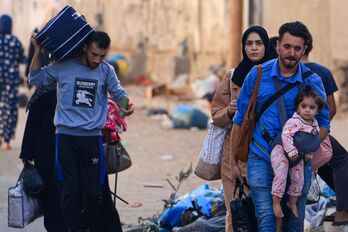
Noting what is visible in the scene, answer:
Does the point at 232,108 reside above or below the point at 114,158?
above

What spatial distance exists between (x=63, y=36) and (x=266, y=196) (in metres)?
1.96

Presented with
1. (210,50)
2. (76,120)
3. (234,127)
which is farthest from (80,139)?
(210,50)

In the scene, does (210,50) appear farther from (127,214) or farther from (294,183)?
(294,183)

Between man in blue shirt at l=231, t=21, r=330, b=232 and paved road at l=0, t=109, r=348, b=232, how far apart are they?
2995 mm

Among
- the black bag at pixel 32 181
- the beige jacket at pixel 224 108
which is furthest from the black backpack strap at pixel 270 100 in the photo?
the black bag at pixel 32 181

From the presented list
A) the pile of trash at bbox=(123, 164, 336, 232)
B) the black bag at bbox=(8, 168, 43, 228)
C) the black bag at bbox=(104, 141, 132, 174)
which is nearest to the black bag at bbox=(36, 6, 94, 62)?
the black bag at bbox=(104, 141, 132, 174)

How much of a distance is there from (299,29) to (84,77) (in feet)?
5.76

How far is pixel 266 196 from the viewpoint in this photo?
20.6ft

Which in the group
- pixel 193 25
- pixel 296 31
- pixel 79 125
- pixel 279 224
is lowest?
pixel 279 224

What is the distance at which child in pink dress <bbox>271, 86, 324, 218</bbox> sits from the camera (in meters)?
6.19

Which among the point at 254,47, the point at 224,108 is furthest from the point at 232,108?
the point at 254,47

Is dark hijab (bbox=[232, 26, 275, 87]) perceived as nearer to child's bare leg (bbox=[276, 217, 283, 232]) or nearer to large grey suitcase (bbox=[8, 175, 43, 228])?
child's bare leg (bbox=[276, 217, 283, 232])

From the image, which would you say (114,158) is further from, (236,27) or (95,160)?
(236,27)

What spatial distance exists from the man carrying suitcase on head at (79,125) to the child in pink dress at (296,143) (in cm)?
160
